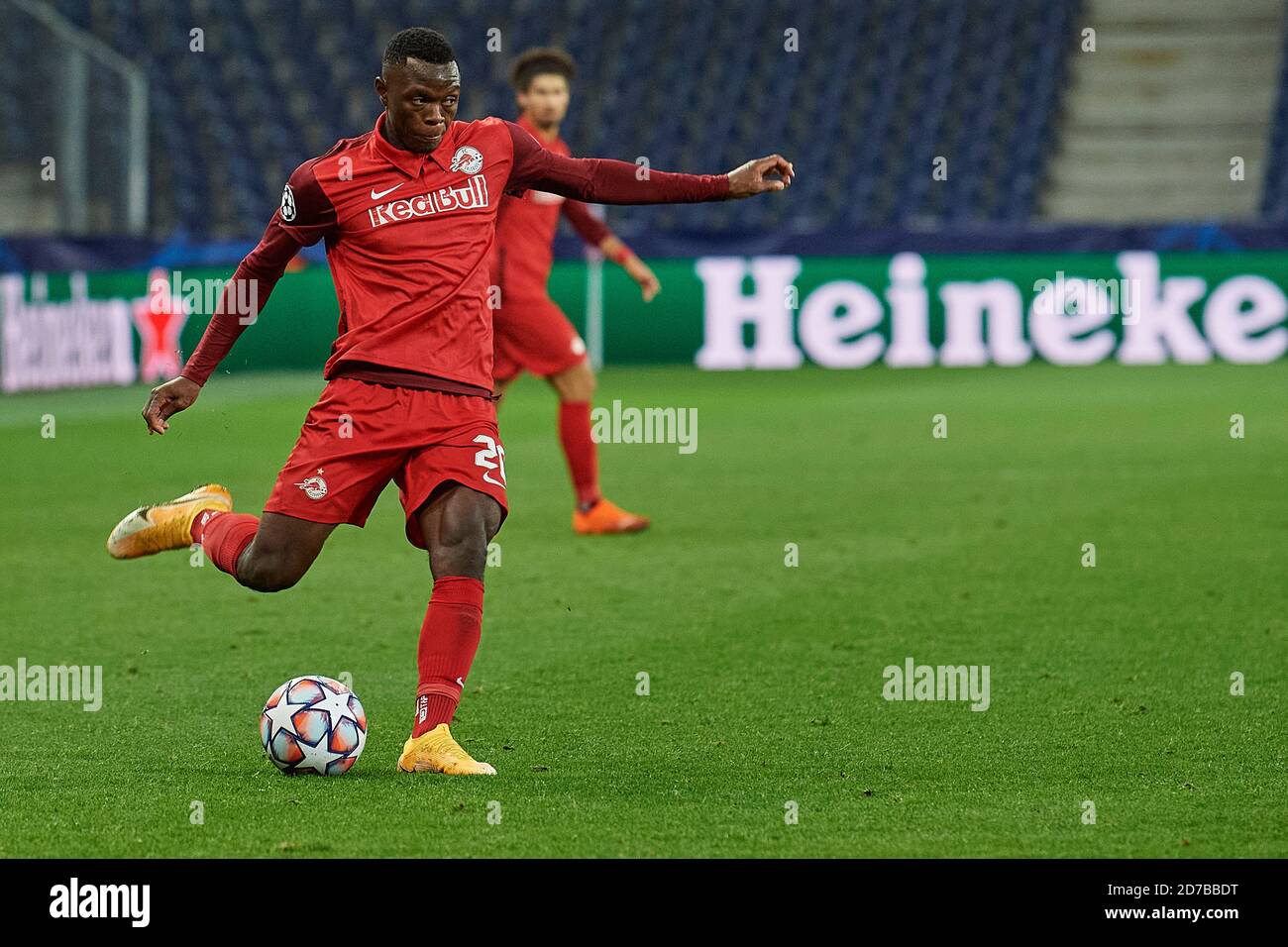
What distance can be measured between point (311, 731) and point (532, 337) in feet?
16.3

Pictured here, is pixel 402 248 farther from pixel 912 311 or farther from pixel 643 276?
pixel 912 311

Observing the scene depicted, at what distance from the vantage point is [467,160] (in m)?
5.28

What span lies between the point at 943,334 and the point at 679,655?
48.6 feet

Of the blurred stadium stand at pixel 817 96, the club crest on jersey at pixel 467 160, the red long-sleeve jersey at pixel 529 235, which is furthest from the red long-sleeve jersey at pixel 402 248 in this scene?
the blurred stadium stand at pixel 817 96

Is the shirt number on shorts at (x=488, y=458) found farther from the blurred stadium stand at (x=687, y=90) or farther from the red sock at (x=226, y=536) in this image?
the blurred stadium stand at (x=687, y=90)

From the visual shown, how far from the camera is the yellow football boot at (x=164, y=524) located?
599cm

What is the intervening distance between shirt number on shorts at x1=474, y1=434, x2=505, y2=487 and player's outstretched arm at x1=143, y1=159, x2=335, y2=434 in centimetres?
66

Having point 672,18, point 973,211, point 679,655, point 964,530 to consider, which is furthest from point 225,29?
point 679,655

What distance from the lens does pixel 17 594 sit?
8180 mm

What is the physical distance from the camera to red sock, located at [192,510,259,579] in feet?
18.2

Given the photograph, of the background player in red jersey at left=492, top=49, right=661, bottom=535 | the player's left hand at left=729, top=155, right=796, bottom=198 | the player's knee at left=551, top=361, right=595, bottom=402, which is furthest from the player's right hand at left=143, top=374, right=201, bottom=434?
the player's knee at left=551, top=361, right=595, bottom=402

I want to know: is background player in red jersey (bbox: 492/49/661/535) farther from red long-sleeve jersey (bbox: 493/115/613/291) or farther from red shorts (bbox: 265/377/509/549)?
red shorts (bbox: 265/377/509/549)

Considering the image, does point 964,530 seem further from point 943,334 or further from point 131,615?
point 943,334

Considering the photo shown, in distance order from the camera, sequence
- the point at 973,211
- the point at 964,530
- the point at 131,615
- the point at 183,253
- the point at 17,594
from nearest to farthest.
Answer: the point at 131,615, the point at 17,594, the point at 964,530, the point at 183,253, the point at 973,211
